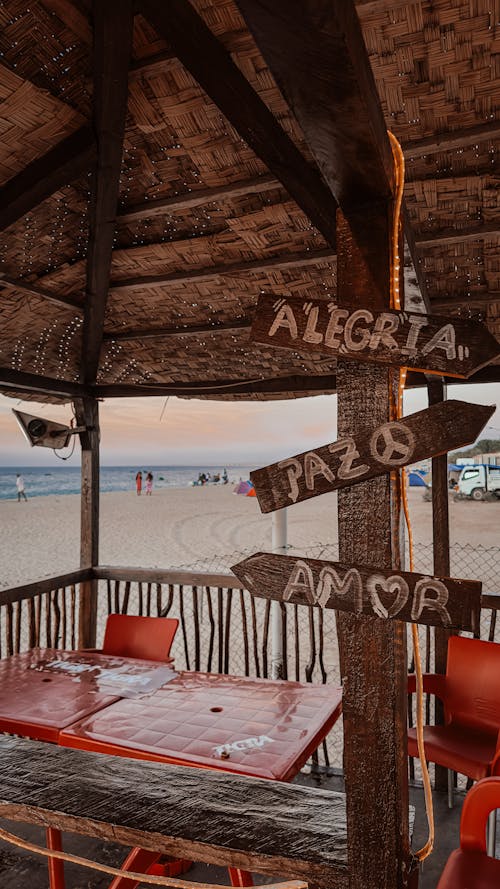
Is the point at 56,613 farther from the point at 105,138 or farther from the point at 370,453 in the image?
the point at 370,453

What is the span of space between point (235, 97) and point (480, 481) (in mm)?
20861

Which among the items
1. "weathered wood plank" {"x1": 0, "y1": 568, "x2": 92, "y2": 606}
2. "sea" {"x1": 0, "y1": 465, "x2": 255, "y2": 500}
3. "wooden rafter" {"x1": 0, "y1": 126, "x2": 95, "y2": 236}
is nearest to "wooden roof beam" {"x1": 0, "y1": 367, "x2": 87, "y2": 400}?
"wooden rafter" {"x1": 0, "y1": 126, "x2": 95, "y2": 236}

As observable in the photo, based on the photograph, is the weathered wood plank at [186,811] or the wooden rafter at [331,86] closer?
the wooden rafter at [331,86]

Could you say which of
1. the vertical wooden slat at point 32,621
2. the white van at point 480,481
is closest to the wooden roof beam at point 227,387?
the vertical wooden slat at point 32,621

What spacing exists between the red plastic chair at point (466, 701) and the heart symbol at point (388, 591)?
213 centimetres

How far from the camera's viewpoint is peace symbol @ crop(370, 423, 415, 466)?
1.17m

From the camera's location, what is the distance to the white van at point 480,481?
21.4 m

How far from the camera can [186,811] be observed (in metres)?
1.39

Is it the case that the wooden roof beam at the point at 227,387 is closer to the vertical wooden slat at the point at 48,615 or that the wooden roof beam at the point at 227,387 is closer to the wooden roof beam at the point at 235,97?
the vertical wooden slat at the point at 48,615


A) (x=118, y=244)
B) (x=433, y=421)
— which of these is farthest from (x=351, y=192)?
(x=118, y=244)

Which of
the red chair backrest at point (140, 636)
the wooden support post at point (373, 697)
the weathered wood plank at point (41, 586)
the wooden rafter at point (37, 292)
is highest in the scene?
the wooden rafter at point (37, 292)

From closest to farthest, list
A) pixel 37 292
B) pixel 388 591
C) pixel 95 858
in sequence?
pixel 388 591, pixel 95 858, pixel 37 292

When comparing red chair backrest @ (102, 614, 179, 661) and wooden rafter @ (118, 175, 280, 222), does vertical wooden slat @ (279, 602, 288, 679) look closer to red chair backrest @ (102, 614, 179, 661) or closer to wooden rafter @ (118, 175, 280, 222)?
red chair backrest @ (102, 614, 179, 661)

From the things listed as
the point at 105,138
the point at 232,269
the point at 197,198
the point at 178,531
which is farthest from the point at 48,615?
the point at 178,531
